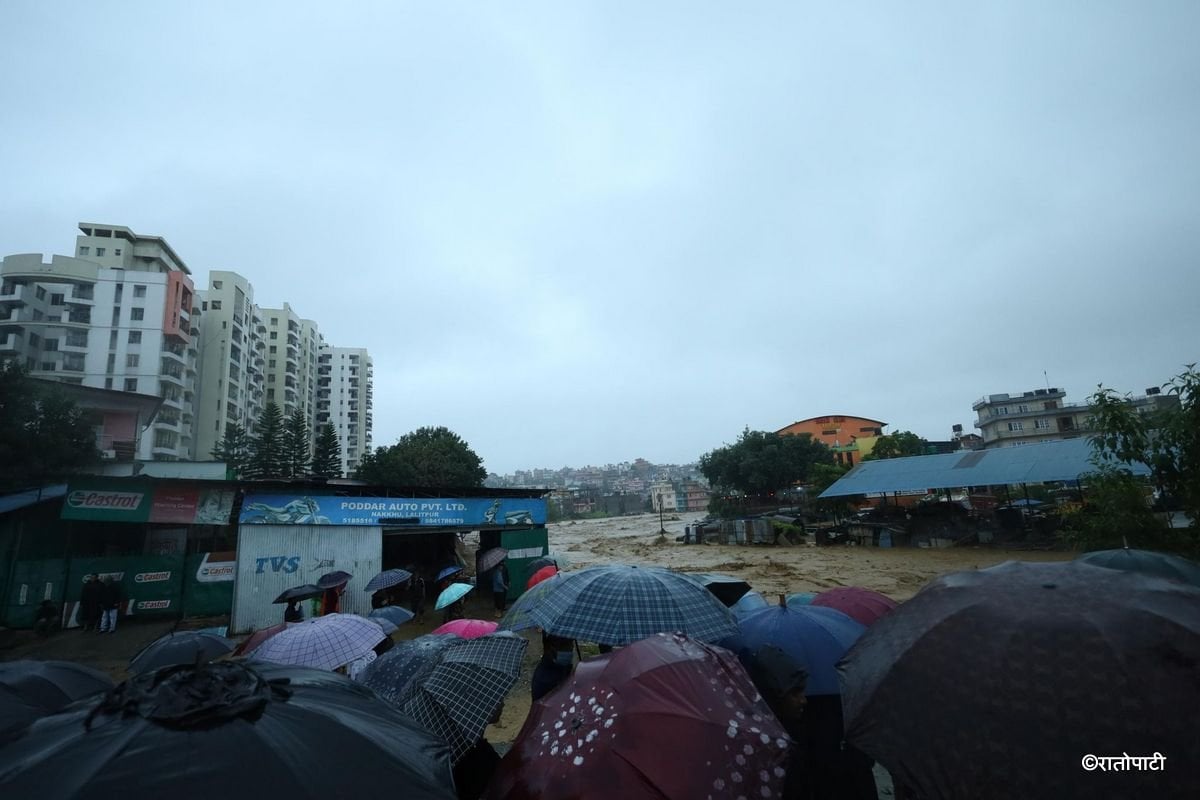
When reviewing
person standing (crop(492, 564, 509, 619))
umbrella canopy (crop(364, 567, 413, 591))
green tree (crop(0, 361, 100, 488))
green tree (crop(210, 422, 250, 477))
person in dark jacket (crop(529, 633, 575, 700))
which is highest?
green tree (crop(210, 422, 250, 477))

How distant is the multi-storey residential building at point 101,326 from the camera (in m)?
47.0

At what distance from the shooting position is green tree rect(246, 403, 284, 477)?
163 ft

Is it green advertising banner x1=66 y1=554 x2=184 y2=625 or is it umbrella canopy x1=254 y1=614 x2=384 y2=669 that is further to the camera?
green advertising banner x1=66 y1=554 x2=184 y2=625

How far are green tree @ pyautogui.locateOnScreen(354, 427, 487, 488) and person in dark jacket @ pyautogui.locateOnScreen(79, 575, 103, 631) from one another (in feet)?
98.0

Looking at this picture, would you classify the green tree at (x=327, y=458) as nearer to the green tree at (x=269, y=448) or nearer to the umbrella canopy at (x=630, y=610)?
the green tree at (x=269, y=448)

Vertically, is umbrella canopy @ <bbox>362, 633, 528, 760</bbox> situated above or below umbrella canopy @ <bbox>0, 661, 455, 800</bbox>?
below

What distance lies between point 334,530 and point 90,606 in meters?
5.47

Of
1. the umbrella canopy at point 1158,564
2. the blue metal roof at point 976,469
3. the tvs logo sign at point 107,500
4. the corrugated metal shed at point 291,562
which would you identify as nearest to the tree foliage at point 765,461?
the blue metal roof at point 976,469

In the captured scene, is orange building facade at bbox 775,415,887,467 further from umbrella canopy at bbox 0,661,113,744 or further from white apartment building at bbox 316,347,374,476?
umbrella canopy at bbox 0,661,113,744

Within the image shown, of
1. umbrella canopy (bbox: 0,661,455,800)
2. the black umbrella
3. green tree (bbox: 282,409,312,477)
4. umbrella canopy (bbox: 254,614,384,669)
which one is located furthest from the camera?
green tree (bbox: 282,409,312,477)

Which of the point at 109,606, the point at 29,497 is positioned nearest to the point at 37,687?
the point at 109,606

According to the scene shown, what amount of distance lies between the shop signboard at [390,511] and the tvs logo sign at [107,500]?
9.88ft

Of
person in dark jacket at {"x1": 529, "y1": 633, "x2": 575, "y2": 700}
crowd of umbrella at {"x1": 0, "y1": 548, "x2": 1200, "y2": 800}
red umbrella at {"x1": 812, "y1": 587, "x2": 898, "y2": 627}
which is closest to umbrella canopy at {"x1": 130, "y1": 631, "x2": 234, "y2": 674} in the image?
crowd of umbrella at {"x1": 0, "y1": 548, "x2": 1200, "y2": 800}

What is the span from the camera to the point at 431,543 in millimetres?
22078
